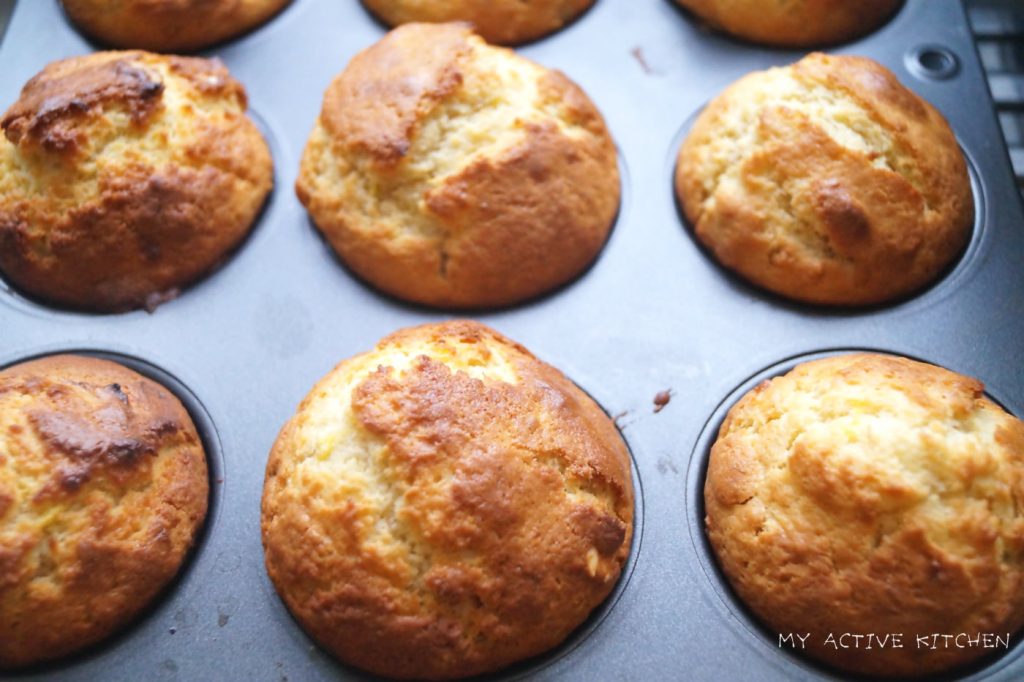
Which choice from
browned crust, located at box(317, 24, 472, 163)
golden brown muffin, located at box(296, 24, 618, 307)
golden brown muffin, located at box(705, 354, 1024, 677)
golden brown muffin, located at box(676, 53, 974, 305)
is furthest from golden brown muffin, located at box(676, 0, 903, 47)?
golden brown muffin, located at box(705, 354, 1024, 677)

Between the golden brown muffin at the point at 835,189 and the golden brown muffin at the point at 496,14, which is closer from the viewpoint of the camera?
the golden brown muffin at the point at 835,189

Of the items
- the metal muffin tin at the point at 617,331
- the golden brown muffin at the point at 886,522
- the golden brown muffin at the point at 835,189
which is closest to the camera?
the golden brown muffin at the point at 886,522

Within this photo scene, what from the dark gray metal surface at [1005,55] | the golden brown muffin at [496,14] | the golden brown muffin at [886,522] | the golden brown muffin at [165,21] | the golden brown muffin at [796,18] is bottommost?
the golden brown muffin at [886,522]

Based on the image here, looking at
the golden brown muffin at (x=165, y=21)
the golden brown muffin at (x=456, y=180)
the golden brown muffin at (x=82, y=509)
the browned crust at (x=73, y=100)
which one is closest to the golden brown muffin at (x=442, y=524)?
the golden brown muffin at (x=82, y=509)

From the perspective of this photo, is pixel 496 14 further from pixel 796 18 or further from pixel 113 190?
pixel 113 190

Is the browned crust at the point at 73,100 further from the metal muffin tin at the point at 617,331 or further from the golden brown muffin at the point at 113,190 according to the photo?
the metal muffin tin at the point at 617,331

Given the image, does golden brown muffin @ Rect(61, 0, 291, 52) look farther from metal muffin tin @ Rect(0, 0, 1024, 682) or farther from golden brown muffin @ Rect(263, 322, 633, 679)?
golden brown muffin @ Rect(263, 322, 633, 679)

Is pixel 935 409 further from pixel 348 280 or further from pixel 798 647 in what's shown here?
pixel 348 280
